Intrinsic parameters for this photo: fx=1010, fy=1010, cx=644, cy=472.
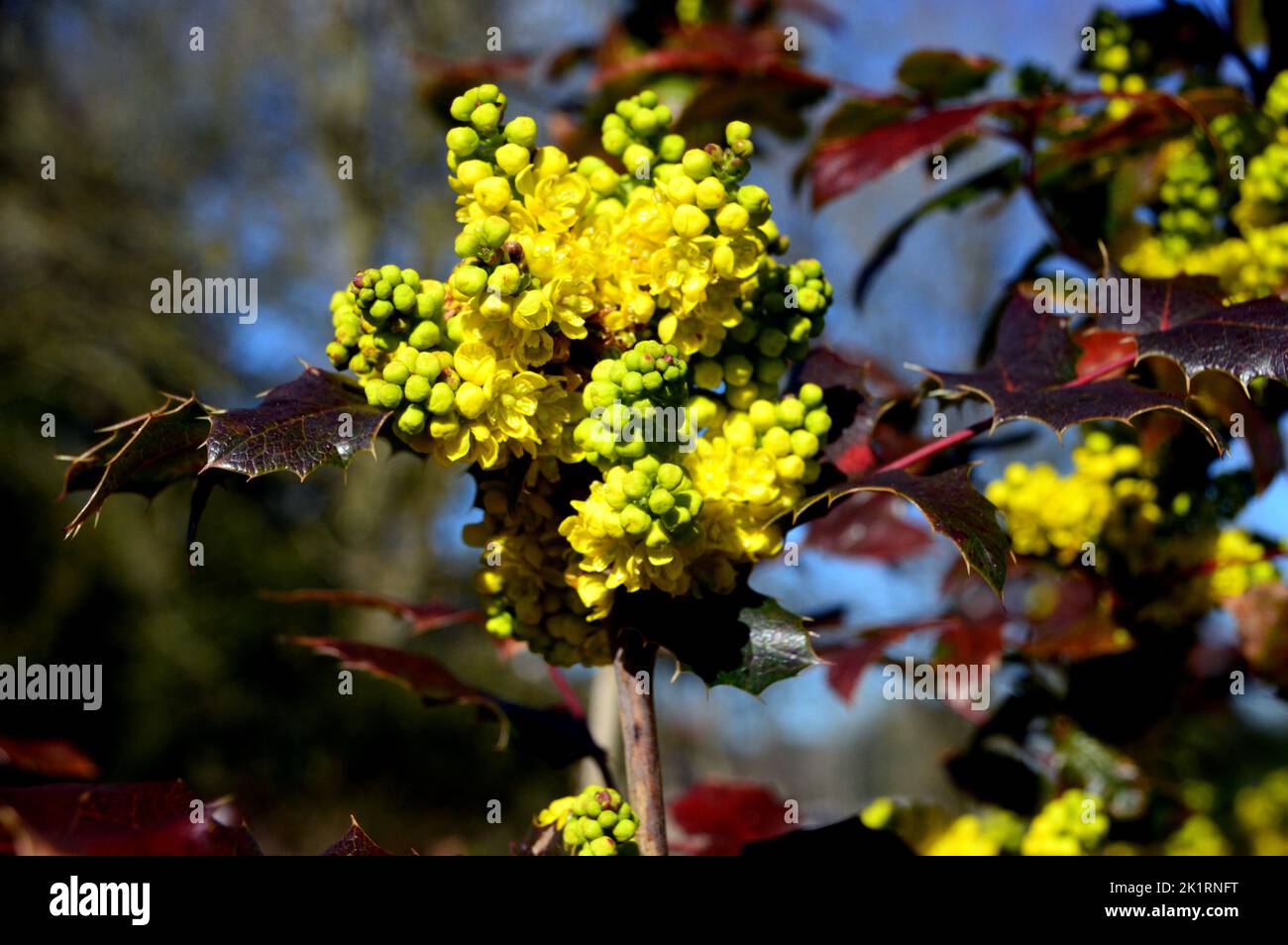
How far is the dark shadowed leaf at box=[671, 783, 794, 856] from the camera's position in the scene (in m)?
1.24

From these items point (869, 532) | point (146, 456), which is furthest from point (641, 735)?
point (869, 532)

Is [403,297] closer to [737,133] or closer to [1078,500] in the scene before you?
[737,133]

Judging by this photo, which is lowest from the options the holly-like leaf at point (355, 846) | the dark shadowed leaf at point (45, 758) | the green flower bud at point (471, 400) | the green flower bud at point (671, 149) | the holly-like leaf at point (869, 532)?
the holly-like leaf at point (355, 846)

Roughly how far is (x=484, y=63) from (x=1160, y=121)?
1.53 m

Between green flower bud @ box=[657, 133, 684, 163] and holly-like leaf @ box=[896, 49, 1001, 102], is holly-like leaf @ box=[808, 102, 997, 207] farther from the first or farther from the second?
green flower bud @ box=[657, 133, 684, 163]

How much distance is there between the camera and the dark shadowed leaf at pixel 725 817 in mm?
1244

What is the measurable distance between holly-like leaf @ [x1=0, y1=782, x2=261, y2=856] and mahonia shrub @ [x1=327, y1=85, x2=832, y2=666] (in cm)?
29

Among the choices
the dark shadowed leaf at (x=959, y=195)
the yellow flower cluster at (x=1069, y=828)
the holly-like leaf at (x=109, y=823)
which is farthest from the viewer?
the dark shadowed leaf at (x=959, y=195)

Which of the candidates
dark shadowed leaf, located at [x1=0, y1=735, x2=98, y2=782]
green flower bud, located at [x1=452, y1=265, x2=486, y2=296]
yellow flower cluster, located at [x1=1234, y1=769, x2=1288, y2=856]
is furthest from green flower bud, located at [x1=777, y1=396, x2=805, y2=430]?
yellow flower cluster, located at [x1=1234, y1=769, x2=1288, y2=856]

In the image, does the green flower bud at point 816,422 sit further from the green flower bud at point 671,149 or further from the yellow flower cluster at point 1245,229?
the yellow flower cluster at point 1245,229

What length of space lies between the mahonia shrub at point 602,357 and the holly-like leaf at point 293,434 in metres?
0.03

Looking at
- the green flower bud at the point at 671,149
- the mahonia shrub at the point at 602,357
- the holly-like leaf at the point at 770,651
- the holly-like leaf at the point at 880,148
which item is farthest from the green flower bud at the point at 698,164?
the holly-like leaf at the point at 880,148
